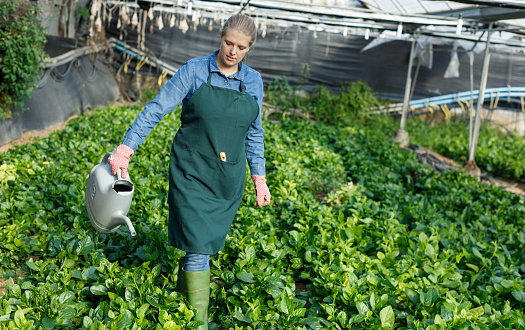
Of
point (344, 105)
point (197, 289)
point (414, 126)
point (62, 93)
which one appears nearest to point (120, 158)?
point (197, 289)

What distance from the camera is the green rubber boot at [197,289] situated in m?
2.25

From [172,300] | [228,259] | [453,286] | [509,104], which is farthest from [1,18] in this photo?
[509,104]

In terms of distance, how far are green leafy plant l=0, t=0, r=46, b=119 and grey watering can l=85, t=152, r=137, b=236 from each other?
165 inches

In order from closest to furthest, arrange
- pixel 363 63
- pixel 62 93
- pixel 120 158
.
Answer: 1. pixel 120 158
2. pixel 62 93
3. pixel 363 63

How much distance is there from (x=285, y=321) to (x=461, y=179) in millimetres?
4444

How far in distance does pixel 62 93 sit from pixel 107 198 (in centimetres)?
642

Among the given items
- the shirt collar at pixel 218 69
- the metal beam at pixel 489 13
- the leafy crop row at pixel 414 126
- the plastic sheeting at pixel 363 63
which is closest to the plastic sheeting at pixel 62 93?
the plastic sheeting at pixel 363 63

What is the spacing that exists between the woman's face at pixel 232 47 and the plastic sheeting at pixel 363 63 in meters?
10.2

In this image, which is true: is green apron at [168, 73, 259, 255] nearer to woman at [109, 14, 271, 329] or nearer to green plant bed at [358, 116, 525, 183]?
woman at [109, 14, 271, 329]

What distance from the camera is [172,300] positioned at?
2277 mm

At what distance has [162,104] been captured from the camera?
213 centimetres

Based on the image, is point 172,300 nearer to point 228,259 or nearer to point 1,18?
point 228,259

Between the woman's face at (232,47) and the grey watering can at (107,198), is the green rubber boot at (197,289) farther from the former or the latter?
the woman's face at (232,47)

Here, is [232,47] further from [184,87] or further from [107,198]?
[107,198]
